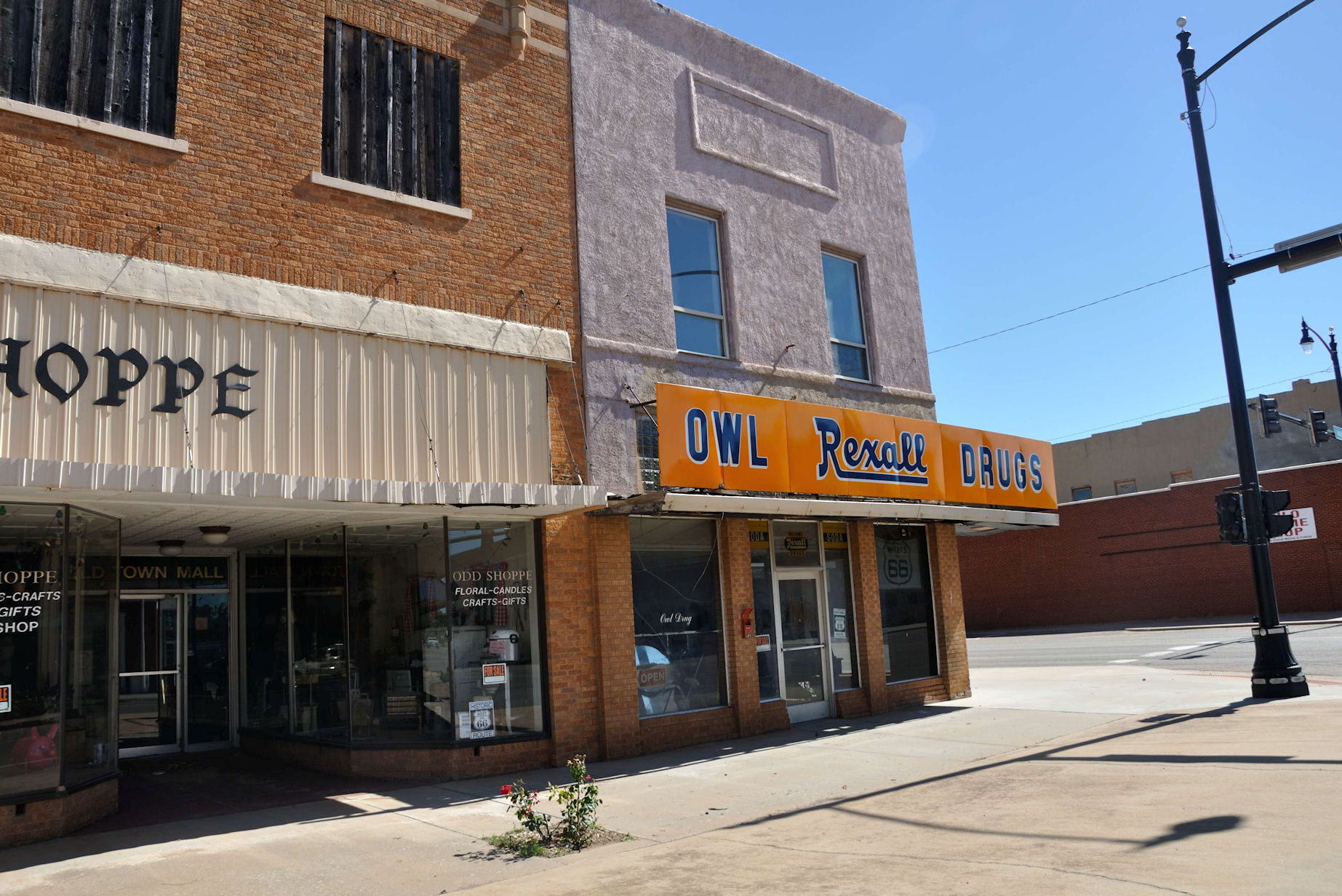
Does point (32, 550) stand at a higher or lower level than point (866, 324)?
lower

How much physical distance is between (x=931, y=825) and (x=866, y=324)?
10395 millimetres

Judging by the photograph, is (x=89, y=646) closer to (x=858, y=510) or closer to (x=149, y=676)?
(x=149, y=676)

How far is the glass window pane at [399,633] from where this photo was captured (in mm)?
11359

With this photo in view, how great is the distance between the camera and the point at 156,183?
31.9 ft

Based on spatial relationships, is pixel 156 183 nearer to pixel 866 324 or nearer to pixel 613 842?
pixel 613 842

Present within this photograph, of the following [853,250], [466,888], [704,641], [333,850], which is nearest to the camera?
[466,888]

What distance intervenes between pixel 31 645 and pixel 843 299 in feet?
41.1

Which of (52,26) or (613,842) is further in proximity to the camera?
(52,26)

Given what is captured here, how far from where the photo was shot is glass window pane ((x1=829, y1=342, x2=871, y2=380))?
16516 mm

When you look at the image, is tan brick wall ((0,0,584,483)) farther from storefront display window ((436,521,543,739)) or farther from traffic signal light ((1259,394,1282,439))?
traffic signal light ((1259,394,1282,439))

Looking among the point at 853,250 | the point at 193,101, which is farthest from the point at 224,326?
the point at 853,250

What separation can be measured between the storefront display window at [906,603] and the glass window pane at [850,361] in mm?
2545

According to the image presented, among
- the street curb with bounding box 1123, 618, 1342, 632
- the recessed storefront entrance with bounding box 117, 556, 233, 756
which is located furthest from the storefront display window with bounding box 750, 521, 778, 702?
the street curb with bounding box 1123, 618, 1342, 632

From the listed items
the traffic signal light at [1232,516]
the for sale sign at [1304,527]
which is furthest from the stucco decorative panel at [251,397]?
the for sale sign at [1304,527]
